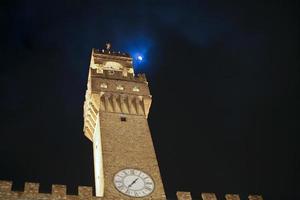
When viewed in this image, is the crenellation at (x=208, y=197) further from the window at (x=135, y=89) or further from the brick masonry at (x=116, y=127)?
the window at (x=135, y=89)

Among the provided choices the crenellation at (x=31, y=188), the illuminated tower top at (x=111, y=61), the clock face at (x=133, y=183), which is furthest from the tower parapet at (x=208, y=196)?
the illuminated tower top at (x=111, y=61)

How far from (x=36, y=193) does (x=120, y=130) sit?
6.64m

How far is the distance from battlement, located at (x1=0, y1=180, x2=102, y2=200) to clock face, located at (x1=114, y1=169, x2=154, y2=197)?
168 cm

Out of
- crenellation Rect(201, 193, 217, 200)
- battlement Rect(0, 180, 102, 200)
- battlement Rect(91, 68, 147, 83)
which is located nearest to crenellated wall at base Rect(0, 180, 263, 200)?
battlement Rect(0, 180, 102, 200)

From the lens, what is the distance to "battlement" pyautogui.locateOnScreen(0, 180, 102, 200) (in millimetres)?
17906

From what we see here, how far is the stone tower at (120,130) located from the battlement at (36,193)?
108 centimetres

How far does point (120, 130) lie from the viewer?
23.7 metres

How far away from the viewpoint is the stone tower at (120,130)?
804 inches

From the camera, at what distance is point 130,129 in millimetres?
23953

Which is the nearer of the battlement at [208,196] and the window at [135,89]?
the battlement at [208,196]

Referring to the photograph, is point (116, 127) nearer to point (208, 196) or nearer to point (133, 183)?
point (133, 183)

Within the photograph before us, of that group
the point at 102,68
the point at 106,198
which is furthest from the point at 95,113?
the point at 106,198

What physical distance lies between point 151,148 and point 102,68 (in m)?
8.69

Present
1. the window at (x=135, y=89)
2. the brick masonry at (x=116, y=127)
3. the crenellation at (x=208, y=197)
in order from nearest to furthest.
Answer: the brick masonry at (x=116, y=127) → the crenellation at (x=208, y=197) → the window at (x=135, y=89)
